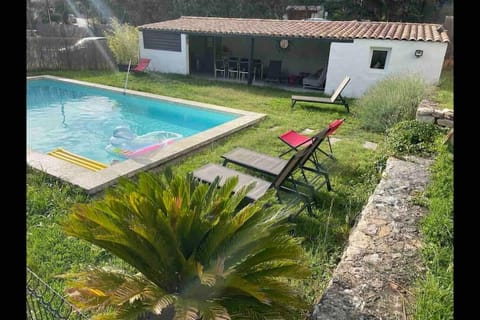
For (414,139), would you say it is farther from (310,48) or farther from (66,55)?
(66,55)

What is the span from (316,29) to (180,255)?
14179mm

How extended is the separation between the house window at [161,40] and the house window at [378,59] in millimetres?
9446

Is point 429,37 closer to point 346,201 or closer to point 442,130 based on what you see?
point 442,130

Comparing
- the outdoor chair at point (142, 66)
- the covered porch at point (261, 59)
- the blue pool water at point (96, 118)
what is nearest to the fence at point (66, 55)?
the outdoor chair at point (142, 66)

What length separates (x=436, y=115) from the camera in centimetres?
619

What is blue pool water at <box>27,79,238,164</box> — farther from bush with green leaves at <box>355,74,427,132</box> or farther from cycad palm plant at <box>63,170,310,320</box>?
cycad palm plant at <box>63,170,310,320</box>

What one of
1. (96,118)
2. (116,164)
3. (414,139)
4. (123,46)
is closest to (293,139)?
(414,139)

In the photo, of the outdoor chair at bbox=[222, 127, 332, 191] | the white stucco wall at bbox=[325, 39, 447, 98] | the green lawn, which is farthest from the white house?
the outdoor chair at bbox=[222, 127, 332, 191]

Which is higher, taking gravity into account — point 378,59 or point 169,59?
point 378,59

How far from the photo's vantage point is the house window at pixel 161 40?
16.5m

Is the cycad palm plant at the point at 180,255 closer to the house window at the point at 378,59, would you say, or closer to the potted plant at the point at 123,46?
the house window at the point at 378,59

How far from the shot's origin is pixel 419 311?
2.23 m

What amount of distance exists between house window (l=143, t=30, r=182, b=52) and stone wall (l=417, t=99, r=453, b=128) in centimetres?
1308

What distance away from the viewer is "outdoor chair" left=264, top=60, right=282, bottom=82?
53.4ft
